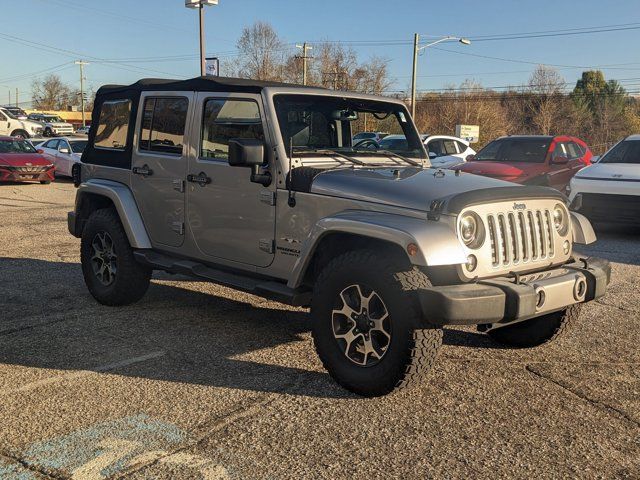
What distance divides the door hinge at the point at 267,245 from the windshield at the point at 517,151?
29.9 ft

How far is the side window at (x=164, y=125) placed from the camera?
5.28 meters

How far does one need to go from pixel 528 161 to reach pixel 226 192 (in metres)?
9.24

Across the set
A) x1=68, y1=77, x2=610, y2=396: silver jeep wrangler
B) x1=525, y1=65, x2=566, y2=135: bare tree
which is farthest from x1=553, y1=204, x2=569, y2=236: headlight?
x1=525, y1=65, x2=566, y2=135: bare tree

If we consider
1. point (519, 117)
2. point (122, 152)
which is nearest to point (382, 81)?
point (519, 117)

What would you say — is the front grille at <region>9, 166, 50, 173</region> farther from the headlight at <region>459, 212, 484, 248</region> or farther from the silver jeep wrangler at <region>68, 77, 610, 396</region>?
the headlight at <region>459, 212, 484, 248</region>

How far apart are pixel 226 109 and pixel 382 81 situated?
188ft

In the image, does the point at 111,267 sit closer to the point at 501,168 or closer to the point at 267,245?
the point at 267,245

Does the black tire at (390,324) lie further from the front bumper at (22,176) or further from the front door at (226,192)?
the front bumper at (22,176)

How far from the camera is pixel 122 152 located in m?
5.84

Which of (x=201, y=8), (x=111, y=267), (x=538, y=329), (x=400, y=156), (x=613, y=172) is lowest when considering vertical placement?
(x=538, y=329)

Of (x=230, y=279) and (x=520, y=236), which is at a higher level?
(x=520, y=236)

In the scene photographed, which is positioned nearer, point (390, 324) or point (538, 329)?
point (390, 324)

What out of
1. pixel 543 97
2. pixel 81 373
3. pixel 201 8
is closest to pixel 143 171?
pixel 81 373

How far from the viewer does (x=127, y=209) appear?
562 centimetres
